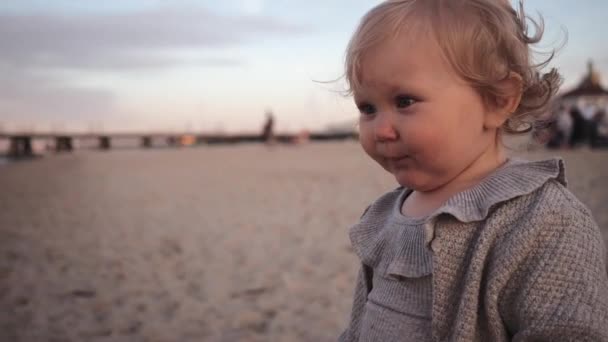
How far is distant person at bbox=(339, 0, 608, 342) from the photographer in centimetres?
93

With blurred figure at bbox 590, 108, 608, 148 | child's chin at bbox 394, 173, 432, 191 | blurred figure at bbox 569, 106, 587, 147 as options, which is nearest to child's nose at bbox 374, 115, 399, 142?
child's chin at bbox 394, 173, 432, 191

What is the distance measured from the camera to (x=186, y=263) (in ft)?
14.3

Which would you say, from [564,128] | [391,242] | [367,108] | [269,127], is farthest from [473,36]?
[269,127]

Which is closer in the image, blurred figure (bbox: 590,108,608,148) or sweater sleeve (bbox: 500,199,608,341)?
sweater sleeve (bbox: 500,199,608,341)

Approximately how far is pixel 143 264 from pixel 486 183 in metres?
3.89

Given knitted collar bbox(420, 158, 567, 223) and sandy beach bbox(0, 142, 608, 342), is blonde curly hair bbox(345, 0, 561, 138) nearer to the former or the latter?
knitted collar bbox(420, 158, 567, 223)

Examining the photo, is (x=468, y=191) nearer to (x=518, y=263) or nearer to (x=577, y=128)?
(x=518, y=263)

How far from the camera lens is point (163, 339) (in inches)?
112

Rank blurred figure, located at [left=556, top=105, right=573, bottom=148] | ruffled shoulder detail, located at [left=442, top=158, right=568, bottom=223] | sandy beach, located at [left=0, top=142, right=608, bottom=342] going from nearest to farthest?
ruffled shoulder detail, located at [left=442, top=158, right=568, bottom=223]
sandy beach, located at [left=0, top=142, right=608, bottom=342]
blurred figure, located at [left=556, top=105, right=573, bottom=148]

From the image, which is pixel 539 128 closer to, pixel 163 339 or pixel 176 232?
pixel 163 339

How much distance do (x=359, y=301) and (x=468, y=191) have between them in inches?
20.2

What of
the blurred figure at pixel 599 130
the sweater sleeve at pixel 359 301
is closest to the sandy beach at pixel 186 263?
the sweater sleeve at pixel 359 301

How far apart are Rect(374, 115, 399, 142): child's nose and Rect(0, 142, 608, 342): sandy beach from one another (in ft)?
6.34

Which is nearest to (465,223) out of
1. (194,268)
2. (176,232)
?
(194,268)
